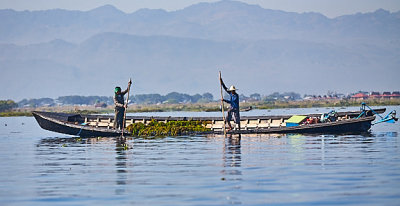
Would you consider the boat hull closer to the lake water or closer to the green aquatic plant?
the green aquatic plant

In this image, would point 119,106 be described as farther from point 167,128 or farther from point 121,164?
point 121,164

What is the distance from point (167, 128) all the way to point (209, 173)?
60.7ft

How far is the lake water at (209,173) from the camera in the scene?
18.4 m

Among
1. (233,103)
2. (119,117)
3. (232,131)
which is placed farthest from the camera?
(119,117)

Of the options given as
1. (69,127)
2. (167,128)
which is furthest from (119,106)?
(69,127)

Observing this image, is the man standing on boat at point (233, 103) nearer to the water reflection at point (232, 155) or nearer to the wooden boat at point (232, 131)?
the wooden boat at point (232, 131)

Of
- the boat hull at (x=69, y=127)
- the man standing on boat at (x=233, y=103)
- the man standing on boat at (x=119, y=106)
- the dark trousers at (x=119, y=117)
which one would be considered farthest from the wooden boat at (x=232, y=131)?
the man standing on boat at (x=233, y=103)

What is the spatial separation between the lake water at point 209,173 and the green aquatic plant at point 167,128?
5.69 meters

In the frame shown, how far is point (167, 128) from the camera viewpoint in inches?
1613

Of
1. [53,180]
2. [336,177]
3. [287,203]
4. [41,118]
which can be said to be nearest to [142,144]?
[41,118]

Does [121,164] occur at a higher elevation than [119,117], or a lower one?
lower

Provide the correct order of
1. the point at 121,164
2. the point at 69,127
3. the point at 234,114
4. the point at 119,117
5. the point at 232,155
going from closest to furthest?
1. the point at 121,164
2. the point at 232,155
3. the point at 234,114
4. the point at 119,117
5. the point at 69,127

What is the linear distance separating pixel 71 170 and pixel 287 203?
30.5 feet

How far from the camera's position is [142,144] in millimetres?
34844
